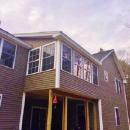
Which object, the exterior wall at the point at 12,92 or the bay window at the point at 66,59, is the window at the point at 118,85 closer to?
the bay window at the point at 66,59

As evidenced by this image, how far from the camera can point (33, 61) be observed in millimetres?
10969

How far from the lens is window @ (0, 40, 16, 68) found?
970cm

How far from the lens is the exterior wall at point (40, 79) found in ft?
30.9

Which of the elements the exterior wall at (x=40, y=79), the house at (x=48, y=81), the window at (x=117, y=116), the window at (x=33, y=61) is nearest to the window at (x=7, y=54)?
the house at (x=48, y=81)

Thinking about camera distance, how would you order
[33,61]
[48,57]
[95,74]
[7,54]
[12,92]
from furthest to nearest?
[95,74]
[33,61]
[48,57]
[7,54]
[12,92]

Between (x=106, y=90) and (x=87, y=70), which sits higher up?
(x=87, y=70)

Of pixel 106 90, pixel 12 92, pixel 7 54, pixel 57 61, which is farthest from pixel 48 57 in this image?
pixel 106 90

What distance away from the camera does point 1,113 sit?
8.94 meters

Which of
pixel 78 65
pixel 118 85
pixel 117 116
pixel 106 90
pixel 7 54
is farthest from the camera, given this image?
pixel 118 85

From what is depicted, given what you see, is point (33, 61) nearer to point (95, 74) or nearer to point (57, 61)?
point (57, 61)

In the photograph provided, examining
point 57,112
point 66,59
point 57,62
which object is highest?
point 66,59

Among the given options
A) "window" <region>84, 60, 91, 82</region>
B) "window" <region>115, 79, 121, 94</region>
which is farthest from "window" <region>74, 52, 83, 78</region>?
"window" <region>115, 79, 121, 94</region>

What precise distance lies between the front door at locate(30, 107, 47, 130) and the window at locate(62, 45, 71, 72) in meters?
5.30

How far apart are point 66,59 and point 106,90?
7172 millimetres
